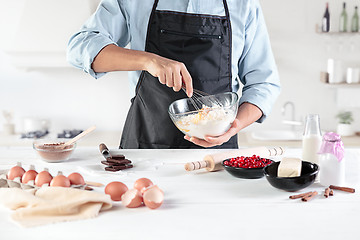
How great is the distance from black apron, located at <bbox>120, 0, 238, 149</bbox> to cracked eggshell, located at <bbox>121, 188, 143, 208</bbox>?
0.79 m

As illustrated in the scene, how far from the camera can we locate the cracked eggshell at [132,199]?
1211 mm

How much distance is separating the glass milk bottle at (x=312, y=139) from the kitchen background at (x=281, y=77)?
239cm

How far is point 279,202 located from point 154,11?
106cm

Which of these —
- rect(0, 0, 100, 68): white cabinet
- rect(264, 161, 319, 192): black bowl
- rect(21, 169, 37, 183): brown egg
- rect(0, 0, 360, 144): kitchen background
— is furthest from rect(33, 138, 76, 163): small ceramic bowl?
rect(0, 0, 360, 144): kitchen background

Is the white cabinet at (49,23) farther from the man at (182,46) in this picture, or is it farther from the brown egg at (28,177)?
the brown egg at (28,177)

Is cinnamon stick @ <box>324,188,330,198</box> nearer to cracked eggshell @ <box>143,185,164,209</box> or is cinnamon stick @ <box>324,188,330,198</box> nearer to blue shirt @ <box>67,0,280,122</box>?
cracked eggshell @ <box>143,185,164,209</box>

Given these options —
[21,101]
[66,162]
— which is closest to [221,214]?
[66,162]

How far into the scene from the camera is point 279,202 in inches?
50.1

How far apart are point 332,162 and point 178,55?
2.82 feet

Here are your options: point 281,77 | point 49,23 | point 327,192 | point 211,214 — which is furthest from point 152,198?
point 281,77

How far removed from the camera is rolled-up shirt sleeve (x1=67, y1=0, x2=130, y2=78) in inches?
70.3

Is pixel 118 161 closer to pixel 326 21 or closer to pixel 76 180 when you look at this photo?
pixel 76 180

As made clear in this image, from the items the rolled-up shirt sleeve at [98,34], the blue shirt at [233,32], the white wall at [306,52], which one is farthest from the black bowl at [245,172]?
the white wall at [306,52]

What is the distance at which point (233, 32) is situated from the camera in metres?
2.04
